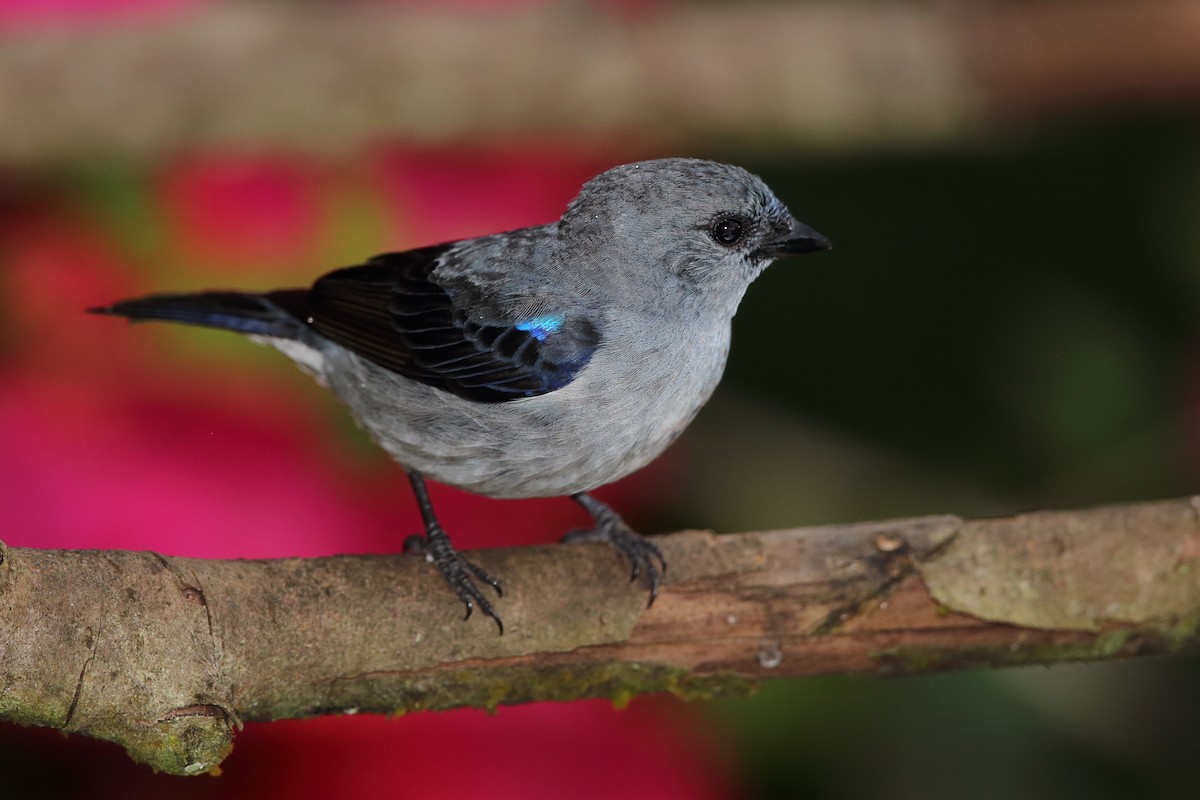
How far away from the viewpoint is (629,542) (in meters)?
2.84

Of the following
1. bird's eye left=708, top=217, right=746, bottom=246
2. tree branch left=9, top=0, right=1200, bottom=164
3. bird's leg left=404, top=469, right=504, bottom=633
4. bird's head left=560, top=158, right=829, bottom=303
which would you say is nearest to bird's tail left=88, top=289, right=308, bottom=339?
bird's leg left=404, top=469, right=504, bottom=633

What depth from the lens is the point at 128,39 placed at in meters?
3.66

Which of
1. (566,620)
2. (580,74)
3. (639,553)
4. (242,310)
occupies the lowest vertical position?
(566,620)

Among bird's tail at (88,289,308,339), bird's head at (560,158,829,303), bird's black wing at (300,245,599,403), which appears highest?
bird's head at (560,158,829,303)

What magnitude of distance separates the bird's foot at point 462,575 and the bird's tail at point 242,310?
64cm

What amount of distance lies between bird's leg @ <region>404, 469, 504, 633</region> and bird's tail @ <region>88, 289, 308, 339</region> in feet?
1.45

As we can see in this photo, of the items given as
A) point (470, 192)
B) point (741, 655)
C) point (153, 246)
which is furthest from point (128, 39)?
point (741, 655)

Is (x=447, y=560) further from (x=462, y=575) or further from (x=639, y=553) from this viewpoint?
(x=639, y=553)

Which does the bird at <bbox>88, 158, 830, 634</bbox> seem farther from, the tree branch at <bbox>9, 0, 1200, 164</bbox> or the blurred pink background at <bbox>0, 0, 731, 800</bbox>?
the tree branch at <bbox>9, 0, 1200, 164</bbox>

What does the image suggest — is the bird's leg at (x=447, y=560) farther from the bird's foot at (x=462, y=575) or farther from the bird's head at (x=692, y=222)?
the bird's head at (x=692, y=222)

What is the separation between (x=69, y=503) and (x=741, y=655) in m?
1.46

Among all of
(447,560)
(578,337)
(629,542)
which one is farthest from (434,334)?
(629,542)

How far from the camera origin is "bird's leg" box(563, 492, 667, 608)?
274 centimetres

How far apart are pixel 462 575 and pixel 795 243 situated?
2.87 feet
